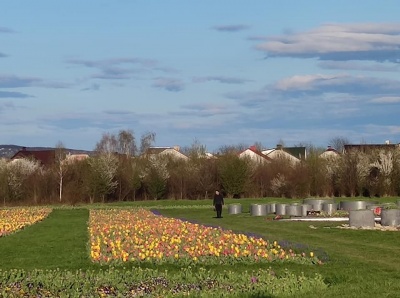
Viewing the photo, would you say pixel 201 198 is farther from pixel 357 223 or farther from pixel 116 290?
pixel 116 290

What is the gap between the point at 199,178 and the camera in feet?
228

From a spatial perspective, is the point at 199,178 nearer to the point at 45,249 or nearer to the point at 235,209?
the point at 235,209

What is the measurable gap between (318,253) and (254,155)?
65690 mm

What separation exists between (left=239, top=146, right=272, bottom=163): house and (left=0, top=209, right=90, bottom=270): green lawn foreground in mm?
44085

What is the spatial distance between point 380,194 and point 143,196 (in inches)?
830

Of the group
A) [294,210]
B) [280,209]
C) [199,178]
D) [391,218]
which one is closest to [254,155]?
[199,178]

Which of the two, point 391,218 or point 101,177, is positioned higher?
point 101,177

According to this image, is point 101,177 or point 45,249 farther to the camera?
point 101,177

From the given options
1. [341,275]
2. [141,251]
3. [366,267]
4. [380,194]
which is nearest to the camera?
[341,275]

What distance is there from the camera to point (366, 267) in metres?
16.2

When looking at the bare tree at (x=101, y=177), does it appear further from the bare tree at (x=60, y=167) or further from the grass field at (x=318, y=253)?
the grass field at (x=318, y=253)

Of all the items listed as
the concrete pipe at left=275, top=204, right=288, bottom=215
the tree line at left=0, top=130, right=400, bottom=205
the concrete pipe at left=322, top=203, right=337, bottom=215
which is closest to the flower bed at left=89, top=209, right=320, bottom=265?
the concrete pipe at left=275, top=204, right=288, bottom=215

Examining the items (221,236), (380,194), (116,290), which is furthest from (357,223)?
(380,194)

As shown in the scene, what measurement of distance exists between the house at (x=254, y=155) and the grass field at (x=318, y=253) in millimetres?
43547
